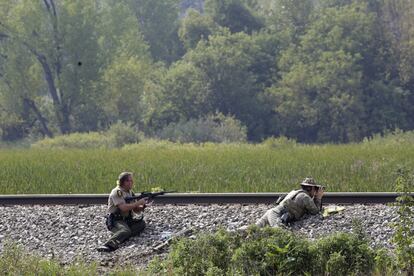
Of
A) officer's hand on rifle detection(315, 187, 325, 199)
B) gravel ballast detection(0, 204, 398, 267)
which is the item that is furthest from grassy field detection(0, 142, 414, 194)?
officer's hand on rifle detection(315, 187, 325, 199)

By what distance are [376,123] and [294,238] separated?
4873cm

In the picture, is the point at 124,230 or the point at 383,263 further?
the point at 124,230

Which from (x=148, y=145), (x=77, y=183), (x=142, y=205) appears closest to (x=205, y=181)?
(x=77, y=183)

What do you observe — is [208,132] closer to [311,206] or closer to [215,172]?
[215,172]

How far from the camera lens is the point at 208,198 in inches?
631

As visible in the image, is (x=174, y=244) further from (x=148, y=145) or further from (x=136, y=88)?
(x=136, y=88)

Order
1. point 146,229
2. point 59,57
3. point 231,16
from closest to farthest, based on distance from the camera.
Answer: point 146,229 < point 59,57 < point 231,16

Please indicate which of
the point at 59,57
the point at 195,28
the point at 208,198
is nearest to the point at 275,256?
the point at 208,198

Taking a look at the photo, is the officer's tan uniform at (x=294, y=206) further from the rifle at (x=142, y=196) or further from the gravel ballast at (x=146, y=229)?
the rifle at (x=142, y=196)

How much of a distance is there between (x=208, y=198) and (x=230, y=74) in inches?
1831

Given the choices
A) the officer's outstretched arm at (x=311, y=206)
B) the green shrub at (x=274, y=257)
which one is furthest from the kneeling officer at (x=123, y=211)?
the green shrub at (x=274, y=257)

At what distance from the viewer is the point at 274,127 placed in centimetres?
6172

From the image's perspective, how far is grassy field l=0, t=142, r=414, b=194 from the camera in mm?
19062

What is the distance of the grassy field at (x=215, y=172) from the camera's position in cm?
1906
